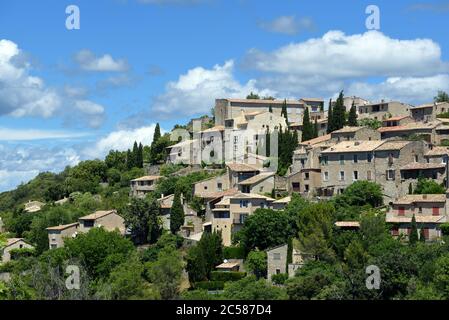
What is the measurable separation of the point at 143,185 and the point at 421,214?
105ft

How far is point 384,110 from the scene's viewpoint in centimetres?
8044

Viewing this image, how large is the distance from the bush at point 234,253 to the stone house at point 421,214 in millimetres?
9829

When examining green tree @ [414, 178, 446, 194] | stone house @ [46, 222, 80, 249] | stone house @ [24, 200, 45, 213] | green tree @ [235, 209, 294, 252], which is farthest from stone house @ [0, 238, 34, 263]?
green tree @ [414, 178, 446, 194]

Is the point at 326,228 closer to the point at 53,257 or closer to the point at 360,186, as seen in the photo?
the point at 360,186

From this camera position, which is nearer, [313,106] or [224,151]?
[224,151]

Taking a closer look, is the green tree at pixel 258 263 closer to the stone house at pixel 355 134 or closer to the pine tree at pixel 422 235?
the pine tree at pixel 422 235

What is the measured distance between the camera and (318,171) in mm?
59906

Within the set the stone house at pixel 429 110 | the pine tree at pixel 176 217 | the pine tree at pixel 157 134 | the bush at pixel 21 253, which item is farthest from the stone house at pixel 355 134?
the bush at pixel 21 253

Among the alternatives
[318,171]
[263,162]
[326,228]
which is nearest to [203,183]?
[263,162]

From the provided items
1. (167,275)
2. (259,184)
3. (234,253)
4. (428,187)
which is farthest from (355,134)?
(167,275)

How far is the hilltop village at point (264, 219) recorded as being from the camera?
41500mm

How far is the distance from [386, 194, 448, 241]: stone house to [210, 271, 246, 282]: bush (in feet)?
32.3

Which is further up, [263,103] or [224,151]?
[263,103]
